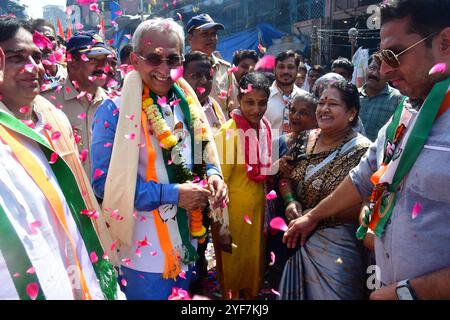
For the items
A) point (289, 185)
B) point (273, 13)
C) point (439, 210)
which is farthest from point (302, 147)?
point (273, 13)

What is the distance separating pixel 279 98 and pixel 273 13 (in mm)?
14781

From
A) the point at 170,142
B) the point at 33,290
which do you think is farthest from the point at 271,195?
the point at 33,290

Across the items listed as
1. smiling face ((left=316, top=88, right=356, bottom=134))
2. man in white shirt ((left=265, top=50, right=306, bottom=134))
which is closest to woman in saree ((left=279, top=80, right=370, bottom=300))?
smiling face ((left=316, top=88, right=356, bottom=134))

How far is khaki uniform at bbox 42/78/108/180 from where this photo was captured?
3377mm

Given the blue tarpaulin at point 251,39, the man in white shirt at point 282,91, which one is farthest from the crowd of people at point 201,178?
the blue tarpaulin at point 251,39

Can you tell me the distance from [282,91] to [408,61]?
346cm

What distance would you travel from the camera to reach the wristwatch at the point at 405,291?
155 cm

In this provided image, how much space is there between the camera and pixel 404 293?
61.3 inches

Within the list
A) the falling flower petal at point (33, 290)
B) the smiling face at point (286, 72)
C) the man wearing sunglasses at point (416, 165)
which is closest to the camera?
the falling flower petal at point (33, 290)

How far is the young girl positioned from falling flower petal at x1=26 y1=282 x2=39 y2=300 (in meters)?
2.06

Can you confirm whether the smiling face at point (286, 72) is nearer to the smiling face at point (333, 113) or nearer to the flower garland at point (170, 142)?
the smiling face at point (333, 113)

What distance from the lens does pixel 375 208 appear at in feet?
5.95

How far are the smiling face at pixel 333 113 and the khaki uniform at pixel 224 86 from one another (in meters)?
2.13

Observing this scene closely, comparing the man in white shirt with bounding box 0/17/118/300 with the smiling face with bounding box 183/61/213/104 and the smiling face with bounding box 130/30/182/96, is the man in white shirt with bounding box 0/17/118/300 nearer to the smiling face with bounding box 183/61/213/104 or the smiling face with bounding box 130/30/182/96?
the smiling face with bounding box 130/30/182/96
